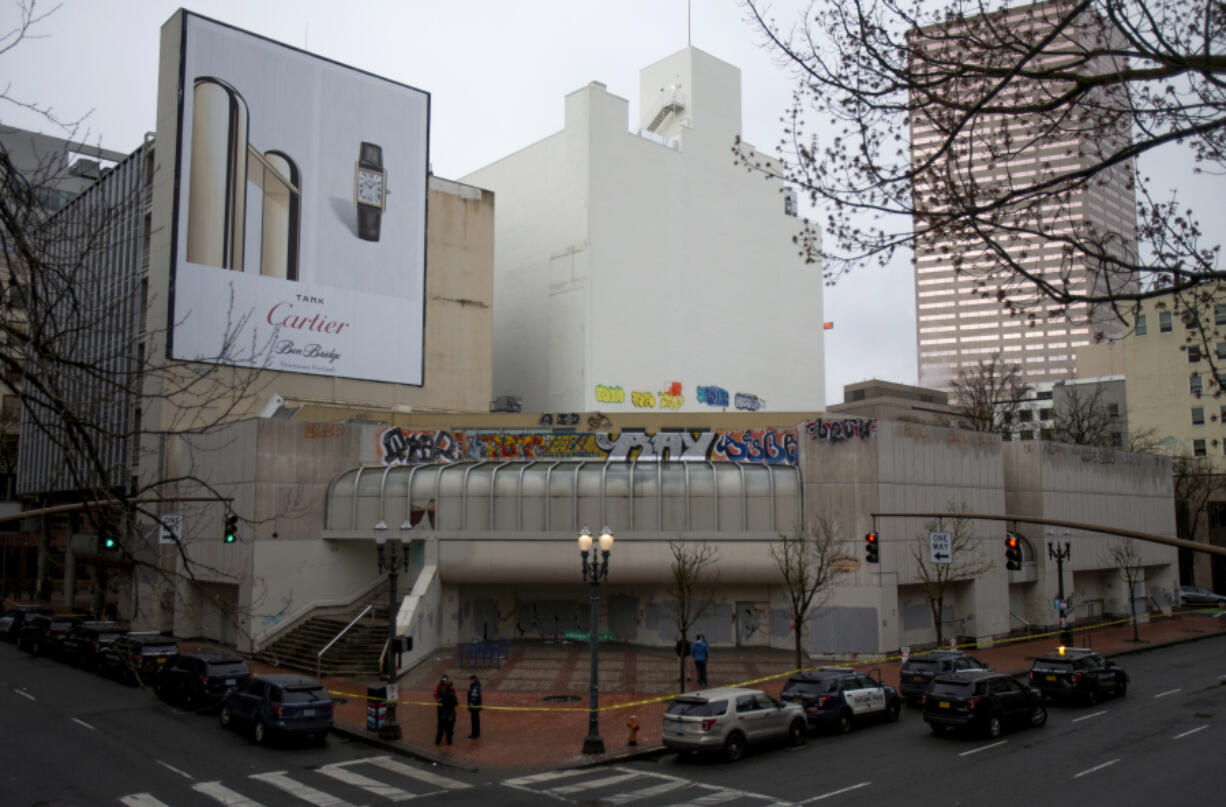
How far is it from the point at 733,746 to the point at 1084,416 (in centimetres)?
6813

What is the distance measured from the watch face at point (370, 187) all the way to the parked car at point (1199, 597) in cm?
6184

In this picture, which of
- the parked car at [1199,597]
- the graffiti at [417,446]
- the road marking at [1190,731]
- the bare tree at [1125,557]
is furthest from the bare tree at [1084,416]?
the graffiti at [417,446]

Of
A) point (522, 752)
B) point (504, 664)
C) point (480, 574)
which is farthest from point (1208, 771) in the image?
point (480, 574)

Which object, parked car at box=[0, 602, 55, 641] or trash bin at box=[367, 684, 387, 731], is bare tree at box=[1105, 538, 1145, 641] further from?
parked car at box=[0, 602, 55, 641]

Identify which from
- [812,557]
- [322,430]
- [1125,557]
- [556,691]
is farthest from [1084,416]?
[322,430]

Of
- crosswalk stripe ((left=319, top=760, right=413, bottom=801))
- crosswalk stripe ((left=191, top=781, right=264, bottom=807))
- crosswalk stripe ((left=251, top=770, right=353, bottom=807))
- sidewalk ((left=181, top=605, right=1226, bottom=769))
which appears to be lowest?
A: sidewalk ((left=181, top=605, right=1226, bottom=769))

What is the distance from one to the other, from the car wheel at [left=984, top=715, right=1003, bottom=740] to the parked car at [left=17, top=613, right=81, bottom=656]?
35.3m

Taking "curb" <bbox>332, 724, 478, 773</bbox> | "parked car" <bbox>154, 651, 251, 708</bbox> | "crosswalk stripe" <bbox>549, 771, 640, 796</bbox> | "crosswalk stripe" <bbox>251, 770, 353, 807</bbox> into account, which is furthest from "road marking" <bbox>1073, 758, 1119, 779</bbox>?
"parked car" <bbox>154, 651, 251, 708</bbox>

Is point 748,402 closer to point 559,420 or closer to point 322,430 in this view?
point 559,420

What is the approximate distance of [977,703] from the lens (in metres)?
23.8

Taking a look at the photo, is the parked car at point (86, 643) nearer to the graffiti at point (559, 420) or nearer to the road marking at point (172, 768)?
the road marking at point (172, 768)

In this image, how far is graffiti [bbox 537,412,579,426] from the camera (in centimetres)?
4875

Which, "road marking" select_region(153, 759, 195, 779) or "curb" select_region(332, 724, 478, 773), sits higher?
"road marking" select_region(153, 759, 195, 779)

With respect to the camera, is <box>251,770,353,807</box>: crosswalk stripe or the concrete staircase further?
the concrete staircase
